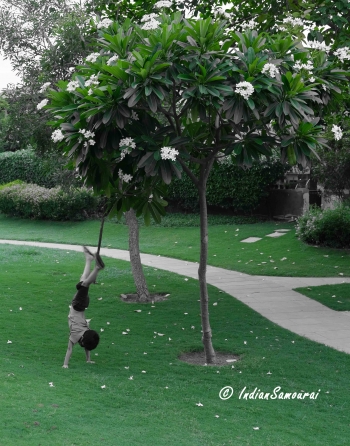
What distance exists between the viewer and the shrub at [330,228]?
15.8m

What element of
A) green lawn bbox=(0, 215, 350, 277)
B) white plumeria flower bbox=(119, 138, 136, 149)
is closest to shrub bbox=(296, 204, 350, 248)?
green lawn bbox=(0, 215, 350, 277)

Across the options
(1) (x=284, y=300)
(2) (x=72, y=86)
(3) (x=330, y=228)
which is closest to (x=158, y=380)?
(2) (x=72, y=86)

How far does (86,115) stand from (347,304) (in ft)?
21.4

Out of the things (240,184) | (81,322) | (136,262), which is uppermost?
(240,184)

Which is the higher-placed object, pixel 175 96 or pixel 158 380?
pixel 175 96

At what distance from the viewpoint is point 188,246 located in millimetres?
17875

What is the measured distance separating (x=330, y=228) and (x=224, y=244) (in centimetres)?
316

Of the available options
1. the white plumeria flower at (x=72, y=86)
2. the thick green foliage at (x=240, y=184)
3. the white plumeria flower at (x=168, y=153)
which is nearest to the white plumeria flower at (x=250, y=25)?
the white plumeria flower at (x=72, y=86)

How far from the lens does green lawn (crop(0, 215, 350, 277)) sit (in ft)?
48.0

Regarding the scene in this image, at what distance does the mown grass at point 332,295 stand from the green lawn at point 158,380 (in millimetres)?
1515

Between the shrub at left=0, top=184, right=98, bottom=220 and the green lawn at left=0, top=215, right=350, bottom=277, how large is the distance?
36 cm

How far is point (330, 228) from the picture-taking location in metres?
16.0

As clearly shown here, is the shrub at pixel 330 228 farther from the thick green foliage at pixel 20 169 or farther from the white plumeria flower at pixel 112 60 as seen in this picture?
the thick green foliage at pixel 20 169

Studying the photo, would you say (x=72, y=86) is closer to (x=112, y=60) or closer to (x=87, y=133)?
(x=112, y=60)
